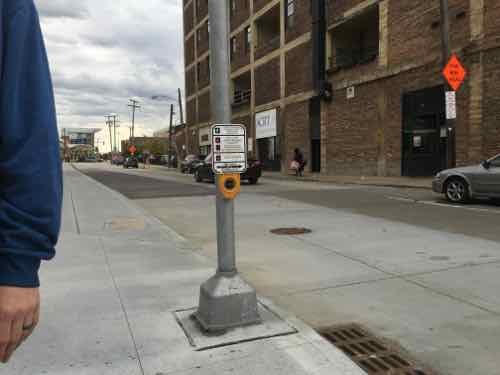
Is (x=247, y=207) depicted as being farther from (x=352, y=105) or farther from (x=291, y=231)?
(x=352, y=105)

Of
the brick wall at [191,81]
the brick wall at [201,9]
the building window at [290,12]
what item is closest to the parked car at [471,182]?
the building window at [290,12]

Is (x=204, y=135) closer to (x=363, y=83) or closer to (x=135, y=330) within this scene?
(x=363, y=83)

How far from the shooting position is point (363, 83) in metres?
24.6

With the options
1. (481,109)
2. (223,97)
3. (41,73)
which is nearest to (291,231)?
(223,97)

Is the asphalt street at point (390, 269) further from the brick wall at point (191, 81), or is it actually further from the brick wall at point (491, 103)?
the brick wall at point (191, 81)

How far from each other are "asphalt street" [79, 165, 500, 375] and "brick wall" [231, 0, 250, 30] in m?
30.5

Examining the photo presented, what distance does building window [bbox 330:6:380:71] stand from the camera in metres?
26.8

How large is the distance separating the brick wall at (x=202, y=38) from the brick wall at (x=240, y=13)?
7288 millimetres

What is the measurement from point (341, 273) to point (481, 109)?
48.8 feet

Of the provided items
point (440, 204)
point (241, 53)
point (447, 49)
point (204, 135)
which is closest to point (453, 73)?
point (447, 49)

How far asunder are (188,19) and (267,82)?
24435 mm

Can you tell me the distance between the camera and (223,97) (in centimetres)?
361

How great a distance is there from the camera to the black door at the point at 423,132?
2028cm

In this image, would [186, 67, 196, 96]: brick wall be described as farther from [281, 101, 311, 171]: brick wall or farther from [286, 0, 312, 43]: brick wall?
[281, 101, 311, 171]: brick wall
